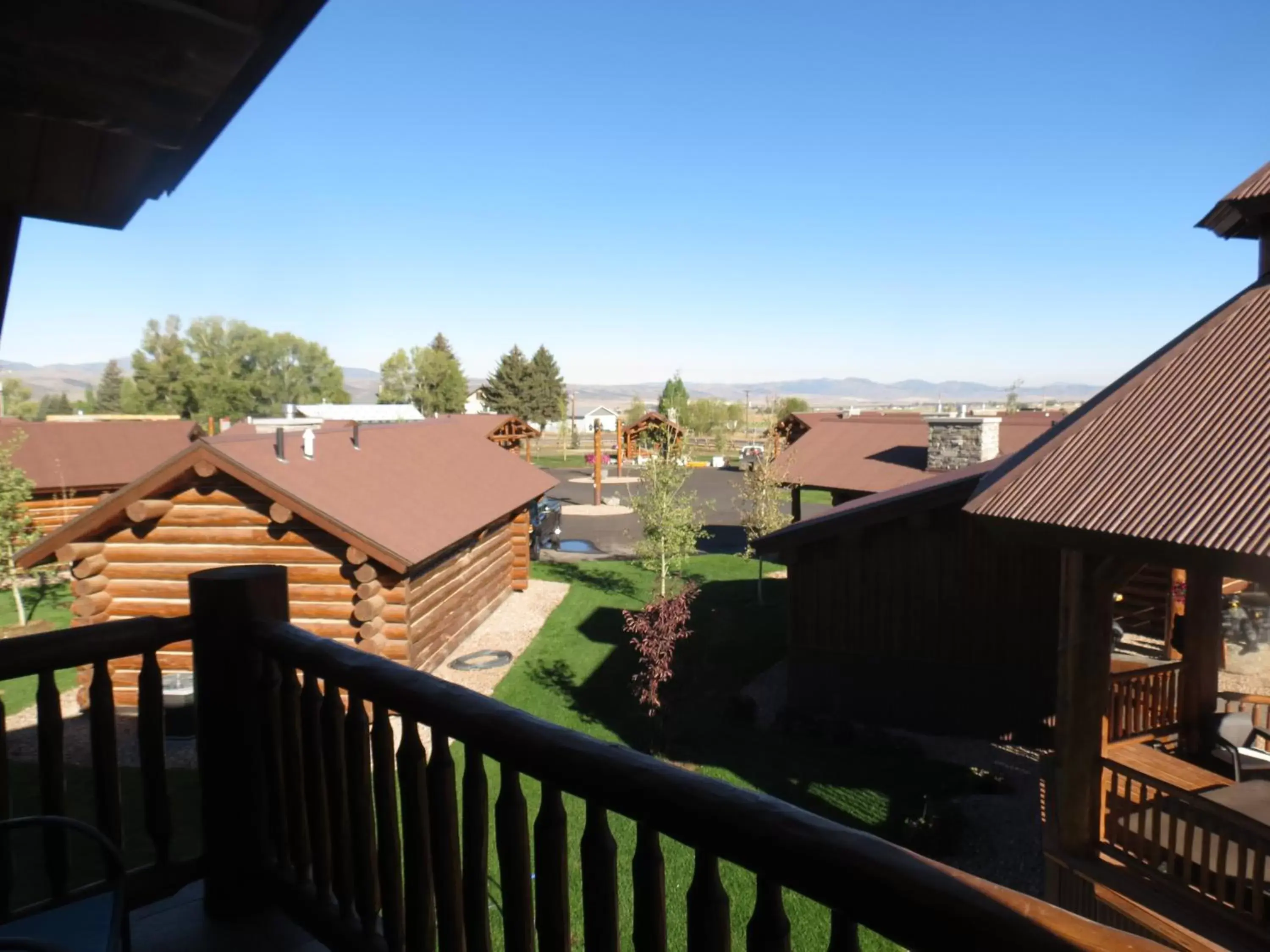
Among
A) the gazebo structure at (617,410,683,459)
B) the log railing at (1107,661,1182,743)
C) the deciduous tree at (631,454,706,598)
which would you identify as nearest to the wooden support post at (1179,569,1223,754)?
the log railing at (1107,661,1182,743)

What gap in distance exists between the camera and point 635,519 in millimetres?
35281

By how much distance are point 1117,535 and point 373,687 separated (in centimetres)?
543

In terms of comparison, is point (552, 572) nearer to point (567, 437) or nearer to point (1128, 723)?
point (1128, 723)

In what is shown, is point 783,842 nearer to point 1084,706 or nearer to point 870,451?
point 1084,706

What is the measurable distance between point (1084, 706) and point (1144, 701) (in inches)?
105

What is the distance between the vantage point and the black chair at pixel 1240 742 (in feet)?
27.0

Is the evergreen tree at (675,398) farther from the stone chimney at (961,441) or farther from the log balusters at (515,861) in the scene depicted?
the log balusters at (515,861)

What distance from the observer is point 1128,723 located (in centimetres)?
890

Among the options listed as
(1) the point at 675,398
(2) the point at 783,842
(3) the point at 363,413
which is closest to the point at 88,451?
(3) the point at 363,413

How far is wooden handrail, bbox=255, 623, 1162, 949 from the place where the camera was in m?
1.19

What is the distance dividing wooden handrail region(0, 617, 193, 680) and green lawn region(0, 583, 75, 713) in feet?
42.7

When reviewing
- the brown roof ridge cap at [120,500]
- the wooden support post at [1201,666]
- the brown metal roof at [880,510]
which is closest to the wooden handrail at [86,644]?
the wooden support post at [1201,666]

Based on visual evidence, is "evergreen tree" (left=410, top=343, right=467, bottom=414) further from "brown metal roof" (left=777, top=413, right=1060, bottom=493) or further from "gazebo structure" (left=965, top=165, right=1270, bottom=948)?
"gazebo structure" (left=965, top=165, right=1270, bottom=948)

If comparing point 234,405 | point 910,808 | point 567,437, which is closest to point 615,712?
point 910,808
